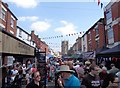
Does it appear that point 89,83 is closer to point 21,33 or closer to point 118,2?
point 118,2

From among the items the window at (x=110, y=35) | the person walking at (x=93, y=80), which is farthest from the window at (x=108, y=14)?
the person walking at (x=93, y=80)

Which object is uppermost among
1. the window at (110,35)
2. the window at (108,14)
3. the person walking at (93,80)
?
the window at (108,14)

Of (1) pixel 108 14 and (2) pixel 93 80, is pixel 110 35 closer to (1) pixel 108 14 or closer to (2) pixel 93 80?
(1) pixel 108 14

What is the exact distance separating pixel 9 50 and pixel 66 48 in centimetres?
13310

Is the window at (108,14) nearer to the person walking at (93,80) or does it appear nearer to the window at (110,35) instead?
the window at (110,35)

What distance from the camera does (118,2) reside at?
92.4 ft

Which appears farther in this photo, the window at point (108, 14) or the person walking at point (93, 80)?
the window at point (108, 14)

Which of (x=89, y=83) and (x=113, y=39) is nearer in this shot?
(x=89, y=83)

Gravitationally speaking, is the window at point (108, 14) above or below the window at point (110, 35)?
above

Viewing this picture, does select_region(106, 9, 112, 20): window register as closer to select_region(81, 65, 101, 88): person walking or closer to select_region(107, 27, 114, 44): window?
select_region(107, 27, 114, 44): window

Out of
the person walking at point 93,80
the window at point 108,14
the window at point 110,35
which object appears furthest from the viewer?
the window at point 108,14

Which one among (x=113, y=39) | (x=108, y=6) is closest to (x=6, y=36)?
(x=113, y=39)

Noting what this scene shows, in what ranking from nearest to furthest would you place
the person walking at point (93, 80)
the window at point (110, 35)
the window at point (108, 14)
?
the person walking at point (93, 80)
the window at point (110, 35)
the window at point (108, 14)

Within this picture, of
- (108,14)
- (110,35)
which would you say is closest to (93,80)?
(110,35)
